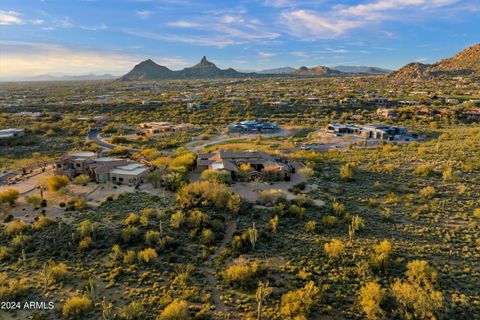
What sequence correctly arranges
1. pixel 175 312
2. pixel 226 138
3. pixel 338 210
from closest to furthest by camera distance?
pixel 175 312
pixel 338 210
pixel 226 138

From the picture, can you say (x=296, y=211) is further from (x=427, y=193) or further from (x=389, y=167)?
(x=389, y=167)

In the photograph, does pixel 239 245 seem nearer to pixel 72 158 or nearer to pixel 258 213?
pixel 258 213

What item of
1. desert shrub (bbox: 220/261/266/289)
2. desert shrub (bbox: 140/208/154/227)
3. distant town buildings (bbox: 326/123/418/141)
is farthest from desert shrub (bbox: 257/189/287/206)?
distant town buildings (bbox: 326/123/418/141)

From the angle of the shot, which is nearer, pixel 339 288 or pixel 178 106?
pixel 339 288

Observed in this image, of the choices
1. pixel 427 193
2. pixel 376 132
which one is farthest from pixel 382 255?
pixel 376 132

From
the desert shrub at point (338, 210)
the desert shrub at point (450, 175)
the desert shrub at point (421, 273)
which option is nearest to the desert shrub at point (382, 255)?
the desert shrub at point (421, 273)

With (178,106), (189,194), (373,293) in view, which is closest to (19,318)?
(189,194)
